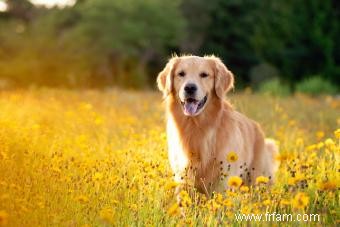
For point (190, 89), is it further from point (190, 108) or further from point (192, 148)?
point (192, 148)

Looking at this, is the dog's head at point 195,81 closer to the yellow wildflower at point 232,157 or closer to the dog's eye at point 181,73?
the dog's eye at point 181,73

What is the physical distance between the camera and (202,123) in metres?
5.16

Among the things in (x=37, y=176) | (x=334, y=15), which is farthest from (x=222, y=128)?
(x=334, y=15)

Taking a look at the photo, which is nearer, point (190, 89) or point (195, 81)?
point (190, 89)

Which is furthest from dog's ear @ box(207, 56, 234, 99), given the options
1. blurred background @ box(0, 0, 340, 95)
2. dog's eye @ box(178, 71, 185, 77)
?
blurred background @ box(0, 0, 340, 95)

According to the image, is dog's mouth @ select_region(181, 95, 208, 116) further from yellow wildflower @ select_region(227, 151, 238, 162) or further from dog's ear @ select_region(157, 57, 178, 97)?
yellow wildflower @ select_region(227, 151, 238, 162)

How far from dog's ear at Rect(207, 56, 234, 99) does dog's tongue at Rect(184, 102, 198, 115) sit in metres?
0.25

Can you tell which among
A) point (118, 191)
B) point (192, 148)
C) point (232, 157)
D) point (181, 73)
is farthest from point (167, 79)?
point (232, 157)

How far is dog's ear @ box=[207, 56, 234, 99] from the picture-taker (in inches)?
205

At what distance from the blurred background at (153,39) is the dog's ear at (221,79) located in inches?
806

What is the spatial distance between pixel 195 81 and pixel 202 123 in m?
0.37

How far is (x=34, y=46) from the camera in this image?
32469 mm

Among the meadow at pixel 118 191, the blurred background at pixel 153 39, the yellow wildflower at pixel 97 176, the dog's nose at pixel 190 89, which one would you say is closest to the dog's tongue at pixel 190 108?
the dog's nose at pixel 190 89

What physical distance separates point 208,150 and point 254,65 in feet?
107
